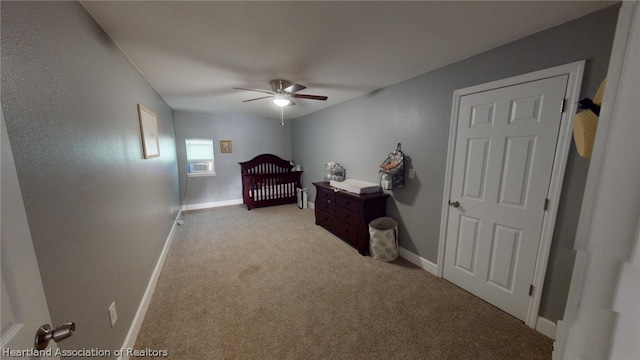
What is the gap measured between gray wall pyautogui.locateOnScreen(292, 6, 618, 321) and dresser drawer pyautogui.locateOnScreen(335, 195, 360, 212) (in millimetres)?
436

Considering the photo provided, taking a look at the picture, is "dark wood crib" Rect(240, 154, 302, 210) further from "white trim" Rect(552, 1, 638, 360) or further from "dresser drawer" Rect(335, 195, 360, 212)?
"white trim" Rect(552, 1, 638, 360)

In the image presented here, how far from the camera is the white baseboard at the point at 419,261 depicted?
96.3 inches

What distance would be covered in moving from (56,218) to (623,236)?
5.23 feet

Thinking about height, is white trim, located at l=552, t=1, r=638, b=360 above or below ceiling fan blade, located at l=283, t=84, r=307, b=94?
below

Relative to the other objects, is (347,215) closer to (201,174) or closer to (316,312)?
(316,312)

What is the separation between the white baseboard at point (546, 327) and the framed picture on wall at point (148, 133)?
141 inches

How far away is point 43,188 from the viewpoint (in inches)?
34.8

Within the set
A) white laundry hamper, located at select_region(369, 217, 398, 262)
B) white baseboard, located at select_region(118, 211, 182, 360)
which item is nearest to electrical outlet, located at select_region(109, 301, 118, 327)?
white baseboard, located at select_region(118, 211, 182, 360)

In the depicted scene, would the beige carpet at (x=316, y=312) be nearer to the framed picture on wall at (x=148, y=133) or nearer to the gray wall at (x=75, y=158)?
the gray wall at (x=75, y=158)

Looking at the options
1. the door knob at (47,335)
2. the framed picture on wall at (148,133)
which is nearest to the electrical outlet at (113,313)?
the door knob at (47,335)

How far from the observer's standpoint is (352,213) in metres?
3.04

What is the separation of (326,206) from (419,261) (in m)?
1.57

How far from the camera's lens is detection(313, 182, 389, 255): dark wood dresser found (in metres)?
2.86

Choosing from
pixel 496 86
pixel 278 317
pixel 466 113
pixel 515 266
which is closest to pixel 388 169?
pixel 466 113
